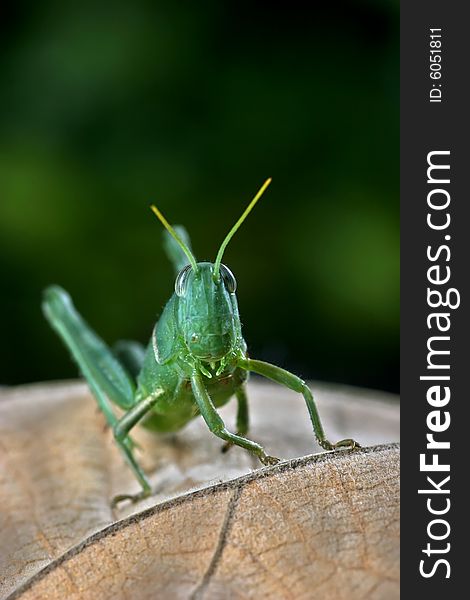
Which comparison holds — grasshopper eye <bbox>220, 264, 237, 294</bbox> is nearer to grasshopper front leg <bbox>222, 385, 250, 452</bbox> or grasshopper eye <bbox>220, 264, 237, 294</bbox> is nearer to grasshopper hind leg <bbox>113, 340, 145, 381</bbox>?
grasshopper front leg <bbox>222, 385, 250, 452</bbox>

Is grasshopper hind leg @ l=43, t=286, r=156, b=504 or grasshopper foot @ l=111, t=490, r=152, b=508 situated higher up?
grasshopper hind leg @ l=43, t=286, r=156, b=504

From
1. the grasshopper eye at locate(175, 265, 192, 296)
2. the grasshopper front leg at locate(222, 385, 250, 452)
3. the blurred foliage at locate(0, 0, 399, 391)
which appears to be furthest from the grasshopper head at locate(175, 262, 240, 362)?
the blurred foliage at locate(0, 0, 399, 391)

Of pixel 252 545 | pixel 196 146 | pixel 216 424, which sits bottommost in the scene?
pixel 252 545

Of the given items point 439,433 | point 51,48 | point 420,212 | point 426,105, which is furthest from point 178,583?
point 51,48

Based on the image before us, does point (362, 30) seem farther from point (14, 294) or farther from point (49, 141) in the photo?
point (14, 294)

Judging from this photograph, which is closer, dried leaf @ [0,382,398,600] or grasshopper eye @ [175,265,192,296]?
dried leaf @ [0,382,398,600]

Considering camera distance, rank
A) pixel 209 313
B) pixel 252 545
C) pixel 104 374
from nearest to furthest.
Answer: pixel 252 545, pixel 209 313, pixel 104 374

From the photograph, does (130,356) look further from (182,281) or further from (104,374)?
(182,281)

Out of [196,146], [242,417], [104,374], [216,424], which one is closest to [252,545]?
[216,424]
